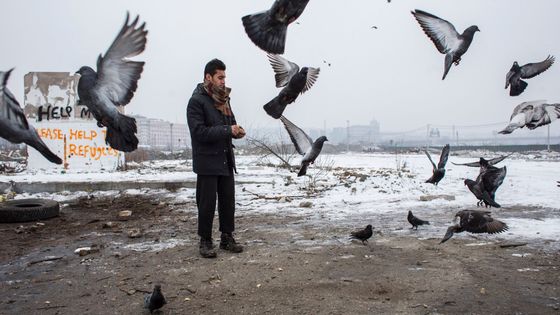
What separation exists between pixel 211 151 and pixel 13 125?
3.32m

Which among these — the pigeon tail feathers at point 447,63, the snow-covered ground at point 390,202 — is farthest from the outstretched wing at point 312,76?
the snow-covered ground at point 390,202

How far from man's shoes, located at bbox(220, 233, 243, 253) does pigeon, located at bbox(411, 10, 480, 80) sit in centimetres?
312

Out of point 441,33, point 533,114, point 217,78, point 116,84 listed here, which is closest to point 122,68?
point 116,84

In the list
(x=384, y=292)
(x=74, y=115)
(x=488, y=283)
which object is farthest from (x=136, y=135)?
(x=74, y=115)

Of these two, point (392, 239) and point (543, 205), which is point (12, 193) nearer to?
point (392, 239)

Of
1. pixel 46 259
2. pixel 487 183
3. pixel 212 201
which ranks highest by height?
pixel 487 183

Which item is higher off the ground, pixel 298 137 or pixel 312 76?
pixel 312 76

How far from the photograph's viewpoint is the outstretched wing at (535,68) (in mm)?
3279

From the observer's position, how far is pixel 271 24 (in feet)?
7.07

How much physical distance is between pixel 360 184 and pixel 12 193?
27.5 ft

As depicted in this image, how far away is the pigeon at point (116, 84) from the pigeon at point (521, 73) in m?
2.66

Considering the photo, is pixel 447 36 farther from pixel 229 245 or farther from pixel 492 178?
pixel 229 245

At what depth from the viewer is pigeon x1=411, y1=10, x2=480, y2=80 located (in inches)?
112

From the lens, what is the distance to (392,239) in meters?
5.57
